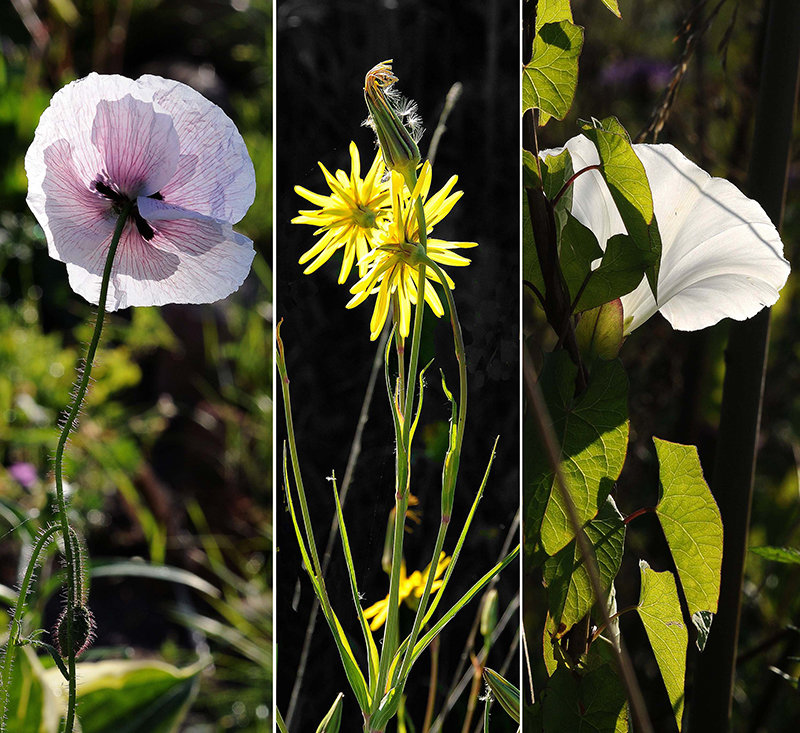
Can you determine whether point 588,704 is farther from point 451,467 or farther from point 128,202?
point 128,202

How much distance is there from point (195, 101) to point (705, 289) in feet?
0.58

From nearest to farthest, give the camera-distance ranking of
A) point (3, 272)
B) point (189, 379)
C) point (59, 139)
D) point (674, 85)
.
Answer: point (59, 139) → point (674, 85) → point (3, 272) → point (189, 379)

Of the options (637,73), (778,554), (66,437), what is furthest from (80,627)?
(637,73)

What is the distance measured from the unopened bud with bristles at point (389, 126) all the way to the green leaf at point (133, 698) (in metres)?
Result: 0.33

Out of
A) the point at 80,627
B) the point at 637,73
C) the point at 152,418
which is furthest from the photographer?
the point at 152,418

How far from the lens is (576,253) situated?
0.29 meters

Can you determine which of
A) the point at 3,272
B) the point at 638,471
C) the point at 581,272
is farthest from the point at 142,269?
the point at 3,272

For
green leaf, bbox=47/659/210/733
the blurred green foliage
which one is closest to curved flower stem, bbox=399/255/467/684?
green leaf, bbox=47/659/210/733

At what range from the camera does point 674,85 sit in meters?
0.33

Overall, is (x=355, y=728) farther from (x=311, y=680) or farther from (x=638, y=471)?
(x=638, y=471)

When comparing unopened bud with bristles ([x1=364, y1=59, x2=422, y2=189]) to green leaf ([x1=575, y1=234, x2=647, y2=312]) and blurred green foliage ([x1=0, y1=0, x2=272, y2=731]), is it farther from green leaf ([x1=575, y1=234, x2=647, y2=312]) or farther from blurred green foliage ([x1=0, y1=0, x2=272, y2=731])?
blurred green foliage ([x1=0, y1=0, x2=272, y2=731])

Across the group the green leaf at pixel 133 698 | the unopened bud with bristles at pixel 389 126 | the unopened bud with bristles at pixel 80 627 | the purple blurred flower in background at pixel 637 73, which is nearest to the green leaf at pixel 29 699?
the green leaf at pixel 133 698

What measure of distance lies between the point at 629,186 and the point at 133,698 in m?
0.37

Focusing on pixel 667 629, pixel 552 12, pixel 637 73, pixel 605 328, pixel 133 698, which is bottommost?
pixel 133 698
